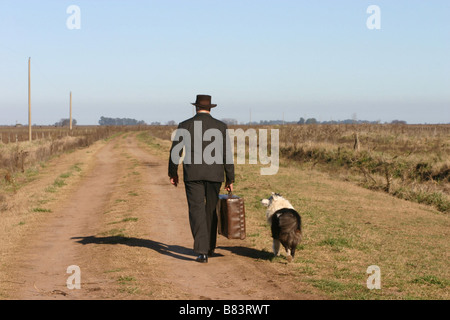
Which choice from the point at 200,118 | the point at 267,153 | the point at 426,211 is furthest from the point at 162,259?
the point at 267,153

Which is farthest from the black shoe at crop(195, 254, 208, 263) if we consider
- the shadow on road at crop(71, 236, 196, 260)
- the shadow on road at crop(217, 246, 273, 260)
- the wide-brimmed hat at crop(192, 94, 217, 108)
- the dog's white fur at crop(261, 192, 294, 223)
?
the wide-brimmed hat at crop(192, 94, 217, 108)

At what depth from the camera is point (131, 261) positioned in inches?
351

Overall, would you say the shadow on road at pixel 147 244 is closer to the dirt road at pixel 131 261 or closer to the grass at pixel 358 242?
the dirt road at pixel 131 261

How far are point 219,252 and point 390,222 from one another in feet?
22.3

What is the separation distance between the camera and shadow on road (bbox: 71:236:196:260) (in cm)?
961

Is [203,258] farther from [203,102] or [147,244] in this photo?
[203,102]

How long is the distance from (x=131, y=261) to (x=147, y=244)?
149 cm

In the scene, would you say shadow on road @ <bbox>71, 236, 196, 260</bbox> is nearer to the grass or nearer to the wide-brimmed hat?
the grass

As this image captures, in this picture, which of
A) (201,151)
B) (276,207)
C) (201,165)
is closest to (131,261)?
(201,165)

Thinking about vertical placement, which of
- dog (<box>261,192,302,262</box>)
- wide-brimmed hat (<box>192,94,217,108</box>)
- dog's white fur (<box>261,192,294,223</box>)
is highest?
wide-brimmed hat (<box>192,94,217,108</box>)

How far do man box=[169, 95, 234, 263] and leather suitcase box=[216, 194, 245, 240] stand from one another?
0.72 feet

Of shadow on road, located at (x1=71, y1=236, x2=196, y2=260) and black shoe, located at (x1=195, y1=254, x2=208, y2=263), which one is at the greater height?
black shoe, located at (x1=195, y1=254, x2=208, y2=263)

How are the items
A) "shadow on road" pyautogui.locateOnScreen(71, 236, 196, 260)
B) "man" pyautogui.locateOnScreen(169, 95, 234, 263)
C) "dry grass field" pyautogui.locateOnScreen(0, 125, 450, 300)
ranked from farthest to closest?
"shadow on road" pyautogui.locateOnScreen(71, 236, 196, 260), "man" pyautogui.locateOnScreen(169, 95, 234, 263), "dry grass field" pyautogui.locateOnScreen(0, 125, 450, 300)

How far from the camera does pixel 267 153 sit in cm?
4153
